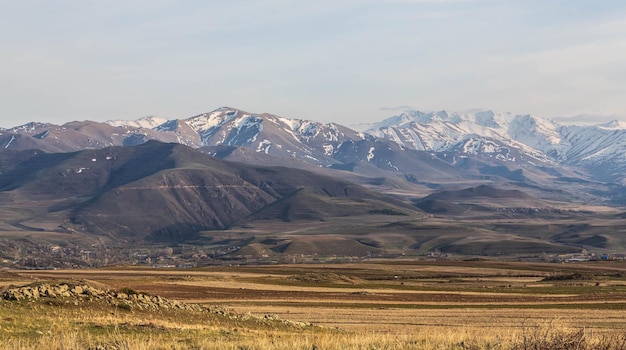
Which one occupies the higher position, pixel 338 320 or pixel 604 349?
pixel 604 349

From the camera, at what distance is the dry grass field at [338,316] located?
26969 millimetres

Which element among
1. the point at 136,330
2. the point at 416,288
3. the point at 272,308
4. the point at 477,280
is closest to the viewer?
the point at 136,330

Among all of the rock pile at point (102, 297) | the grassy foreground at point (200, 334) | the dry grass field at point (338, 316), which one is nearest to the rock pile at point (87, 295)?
the rock pile at point (102, 297)

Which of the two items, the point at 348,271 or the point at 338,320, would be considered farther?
the point at 348,271

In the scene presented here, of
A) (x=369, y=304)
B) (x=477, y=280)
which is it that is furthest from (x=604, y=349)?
(x=477, y=280)

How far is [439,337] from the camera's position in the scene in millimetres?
31016

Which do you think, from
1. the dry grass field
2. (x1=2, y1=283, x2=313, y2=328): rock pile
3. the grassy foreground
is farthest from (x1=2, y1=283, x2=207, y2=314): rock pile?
the grassy foreground

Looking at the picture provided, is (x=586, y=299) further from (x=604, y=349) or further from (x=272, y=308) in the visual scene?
(x=604, y=349)

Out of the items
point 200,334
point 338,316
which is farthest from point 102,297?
point 338,316

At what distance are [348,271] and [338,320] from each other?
98501 millimetres

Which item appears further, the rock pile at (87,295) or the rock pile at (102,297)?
the rock pile at (102,297)

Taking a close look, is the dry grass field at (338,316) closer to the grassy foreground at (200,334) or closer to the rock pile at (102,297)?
the grassy foreground at (200,334)

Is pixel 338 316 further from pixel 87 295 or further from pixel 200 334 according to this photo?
pixel 200 334

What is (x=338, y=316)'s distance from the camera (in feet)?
191
